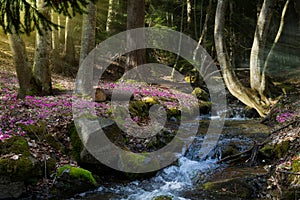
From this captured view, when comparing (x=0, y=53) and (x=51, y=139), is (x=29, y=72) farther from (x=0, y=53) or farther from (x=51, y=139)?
(x=0, y=53)

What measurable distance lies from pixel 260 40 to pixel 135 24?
620 centimetres

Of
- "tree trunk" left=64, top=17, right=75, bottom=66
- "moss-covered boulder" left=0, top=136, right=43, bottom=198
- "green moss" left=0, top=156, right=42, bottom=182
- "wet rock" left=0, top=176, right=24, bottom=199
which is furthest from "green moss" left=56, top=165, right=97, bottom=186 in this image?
"tree trunk" left=64, top=17, right=75, bottom=66

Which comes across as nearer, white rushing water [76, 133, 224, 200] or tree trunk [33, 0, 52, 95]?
white rushing water [76, 133, 224, 200]

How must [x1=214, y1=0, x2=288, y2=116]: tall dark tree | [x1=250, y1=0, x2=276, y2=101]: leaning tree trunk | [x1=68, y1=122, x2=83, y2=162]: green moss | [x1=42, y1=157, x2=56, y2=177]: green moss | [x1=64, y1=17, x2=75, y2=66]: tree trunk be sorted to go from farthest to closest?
[x1=64, y1=17, x2=75, y2=66]: tree trunk → [x1=214, y1=0, x2=288, y2=116]: tall dark tree → [x1=250, y1=0, x2=276, y2=101]: leaning tree trunk → [x1=68, y1=122, x2=83, y2=162]: green moss → [x1=42, y1=157, x2=56, y2=177]: green moss

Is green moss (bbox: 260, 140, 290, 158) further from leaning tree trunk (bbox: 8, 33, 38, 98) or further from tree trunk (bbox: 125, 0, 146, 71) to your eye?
tree trunk (bbox: 125, 0, 146, 71)

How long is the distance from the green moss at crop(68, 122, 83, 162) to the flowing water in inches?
48.3

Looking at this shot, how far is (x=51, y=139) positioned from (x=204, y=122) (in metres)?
7.03

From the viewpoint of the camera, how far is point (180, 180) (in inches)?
265

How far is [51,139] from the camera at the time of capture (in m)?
7.05

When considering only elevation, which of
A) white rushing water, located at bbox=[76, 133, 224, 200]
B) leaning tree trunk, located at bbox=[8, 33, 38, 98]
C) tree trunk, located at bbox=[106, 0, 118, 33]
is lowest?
white rushing water, located at bbox=[76, 133, 224, 200]

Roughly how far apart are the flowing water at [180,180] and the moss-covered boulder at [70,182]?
15 centimetres

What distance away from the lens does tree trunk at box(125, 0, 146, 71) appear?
14.1 metres

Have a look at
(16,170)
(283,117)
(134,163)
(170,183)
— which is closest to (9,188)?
(16,170)

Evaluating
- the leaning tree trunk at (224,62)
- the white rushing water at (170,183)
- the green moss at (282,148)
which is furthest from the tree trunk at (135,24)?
the green moss at (282,148)
